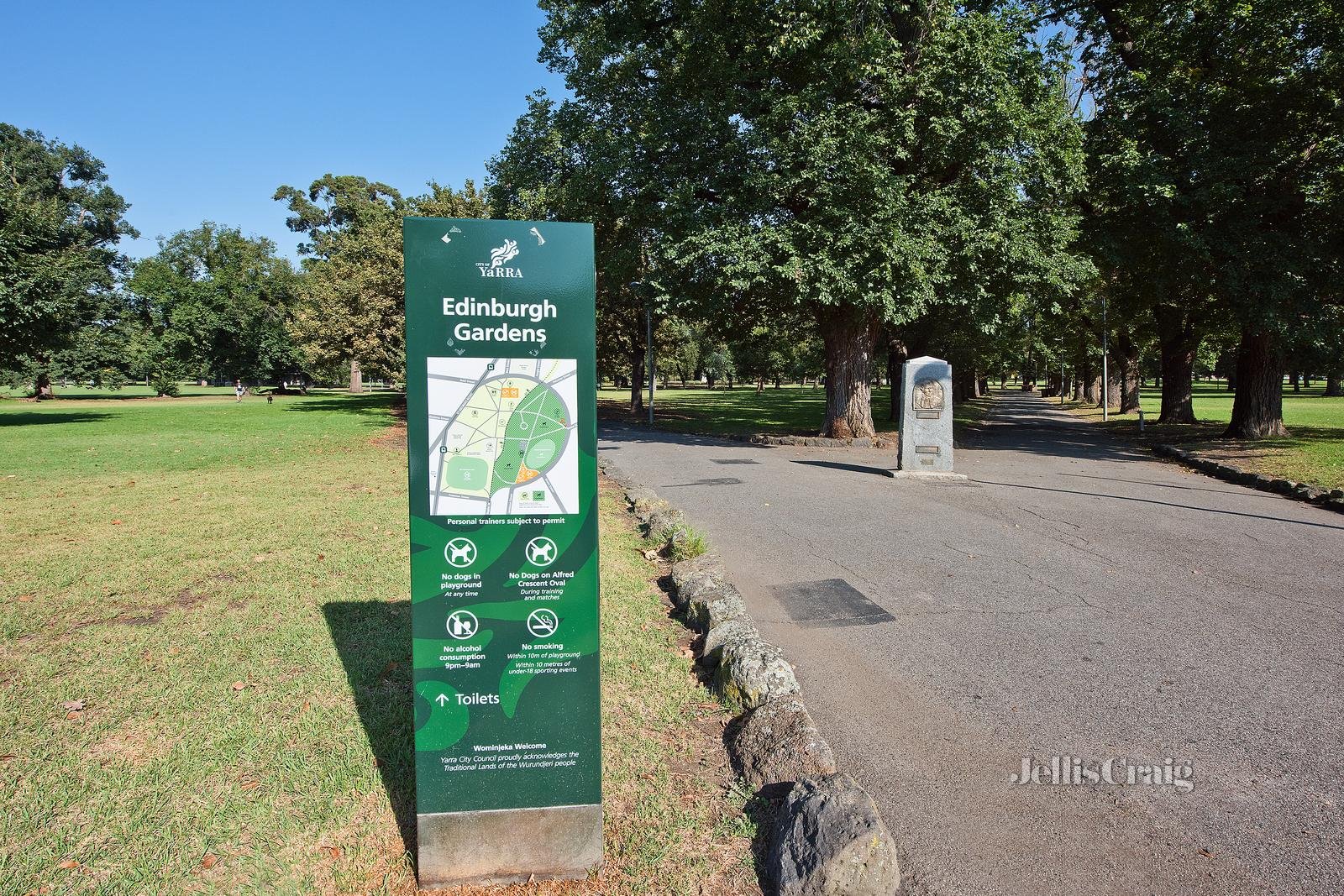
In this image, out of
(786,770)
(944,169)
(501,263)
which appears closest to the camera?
(501,263)

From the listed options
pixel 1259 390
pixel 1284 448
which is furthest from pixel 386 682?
pixel 1259 390

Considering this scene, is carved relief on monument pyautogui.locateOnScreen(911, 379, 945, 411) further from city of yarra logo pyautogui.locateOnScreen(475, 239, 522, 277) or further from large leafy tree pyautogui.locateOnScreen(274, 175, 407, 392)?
large leafy tree pyautogui.locateOnScreen(274, 175, 407, 392)

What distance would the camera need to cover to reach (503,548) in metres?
2.67

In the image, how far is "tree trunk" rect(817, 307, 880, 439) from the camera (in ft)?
61.5

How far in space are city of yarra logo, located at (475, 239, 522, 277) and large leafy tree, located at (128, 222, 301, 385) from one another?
183 feet

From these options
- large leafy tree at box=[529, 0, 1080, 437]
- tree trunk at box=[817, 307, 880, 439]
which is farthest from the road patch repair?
tree trunk at box=[817, 307, 880, 439]

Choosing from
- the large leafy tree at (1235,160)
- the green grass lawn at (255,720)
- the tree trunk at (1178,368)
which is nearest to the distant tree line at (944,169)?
the large leafy tree at (1235,160)

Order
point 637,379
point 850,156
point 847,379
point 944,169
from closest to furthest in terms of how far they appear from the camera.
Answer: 1. point 850,156
2. point 944,169
3. point 847,379
4. point 637,379

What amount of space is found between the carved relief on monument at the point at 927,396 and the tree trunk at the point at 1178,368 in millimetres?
14674

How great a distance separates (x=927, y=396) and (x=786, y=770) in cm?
1048

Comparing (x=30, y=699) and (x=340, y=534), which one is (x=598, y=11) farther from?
(x=30, y=699)

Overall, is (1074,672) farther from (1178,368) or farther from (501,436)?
(1178,368)

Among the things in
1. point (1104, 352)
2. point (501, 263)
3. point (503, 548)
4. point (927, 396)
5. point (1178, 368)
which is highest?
point (1104, 352)

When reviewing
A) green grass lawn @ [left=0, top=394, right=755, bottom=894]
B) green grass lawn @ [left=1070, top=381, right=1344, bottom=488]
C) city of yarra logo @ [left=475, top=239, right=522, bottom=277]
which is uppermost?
city of yarra logo @ [left=475, top=239, right=522, bottom=277]
